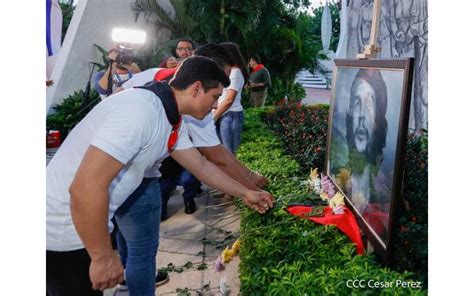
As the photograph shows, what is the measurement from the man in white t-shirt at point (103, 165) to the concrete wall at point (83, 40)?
3.51 ft

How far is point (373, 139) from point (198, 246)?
1806 millimetres

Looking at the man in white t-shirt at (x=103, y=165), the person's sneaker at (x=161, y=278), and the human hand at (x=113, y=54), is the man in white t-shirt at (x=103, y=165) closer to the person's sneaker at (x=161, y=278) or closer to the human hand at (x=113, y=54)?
the person's sneaker at (x=161, y=278)

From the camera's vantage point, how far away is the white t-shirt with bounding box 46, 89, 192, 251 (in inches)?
50.3

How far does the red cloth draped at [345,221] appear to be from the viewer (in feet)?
6.20

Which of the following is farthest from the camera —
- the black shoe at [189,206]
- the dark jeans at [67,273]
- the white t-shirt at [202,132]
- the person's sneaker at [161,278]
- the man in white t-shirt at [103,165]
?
the black shoe at [189,206]

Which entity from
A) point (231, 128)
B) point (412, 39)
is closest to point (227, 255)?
point (231, 128)

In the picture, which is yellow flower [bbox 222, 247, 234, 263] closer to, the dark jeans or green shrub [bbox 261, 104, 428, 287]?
green shrub [bbox 261, 104, 428, 287]

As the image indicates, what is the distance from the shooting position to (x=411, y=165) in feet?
7.41

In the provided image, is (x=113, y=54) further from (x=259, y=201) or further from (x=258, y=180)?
(x=259, y=201)

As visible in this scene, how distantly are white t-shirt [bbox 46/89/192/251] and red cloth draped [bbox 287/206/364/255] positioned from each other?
2.95 feet

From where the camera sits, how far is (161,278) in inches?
104

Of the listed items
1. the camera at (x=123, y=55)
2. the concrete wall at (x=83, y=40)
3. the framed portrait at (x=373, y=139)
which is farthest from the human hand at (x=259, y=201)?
the camera at (x=123, y=55)

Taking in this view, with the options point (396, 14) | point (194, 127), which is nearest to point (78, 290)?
point (194, 127)

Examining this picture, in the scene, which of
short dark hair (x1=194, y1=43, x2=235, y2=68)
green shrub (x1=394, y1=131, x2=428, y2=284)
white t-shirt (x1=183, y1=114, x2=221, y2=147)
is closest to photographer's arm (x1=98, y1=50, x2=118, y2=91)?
short dark hair (x1=194, y1=43, x2=235, y2=68)
